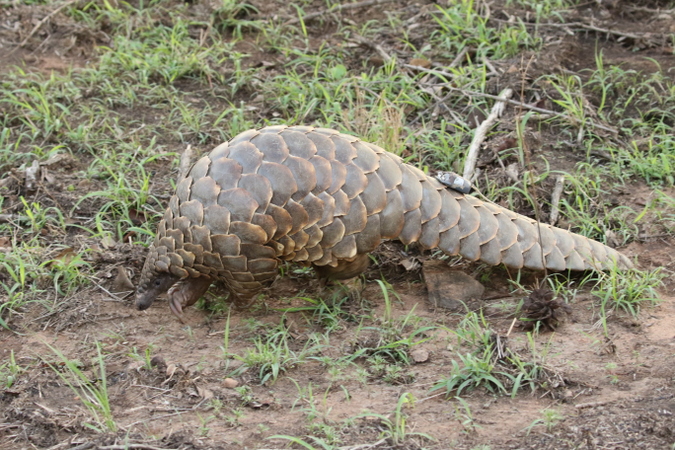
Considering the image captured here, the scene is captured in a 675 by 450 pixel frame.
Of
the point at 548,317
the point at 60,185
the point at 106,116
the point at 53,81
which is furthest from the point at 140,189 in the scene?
the point at 548,317

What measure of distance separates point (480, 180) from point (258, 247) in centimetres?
197

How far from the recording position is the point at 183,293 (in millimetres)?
4371

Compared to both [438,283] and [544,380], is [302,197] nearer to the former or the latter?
[438,283]

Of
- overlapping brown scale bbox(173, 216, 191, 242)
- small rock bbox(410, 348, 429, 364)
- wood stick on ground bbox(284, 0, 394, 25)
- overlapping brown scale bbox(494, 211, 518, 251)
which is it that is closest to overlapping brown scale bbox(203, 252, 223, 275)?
overlapping brown scale bbox(173, 216, 191, 242)

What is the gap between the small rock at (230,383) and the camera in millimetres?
3775

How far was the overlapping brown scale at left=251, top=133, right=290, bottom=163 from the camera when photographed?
4.07 m

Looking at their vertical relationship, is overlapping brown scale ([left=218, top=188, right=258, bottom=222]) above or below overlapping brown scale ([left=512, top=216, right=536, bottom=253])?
above

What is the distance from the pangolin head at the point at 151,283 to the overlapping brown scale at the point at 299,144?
96 centimetres

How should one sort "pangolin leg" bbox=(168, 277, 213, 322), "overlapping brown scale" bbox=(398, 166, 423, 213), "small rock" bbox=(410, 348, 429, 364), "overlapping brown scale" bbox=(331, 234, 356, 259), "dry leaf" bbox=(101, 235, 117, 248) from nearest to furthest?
"small rock" bbox=(410, 348, 429, 364), "overlapping brown scale" bbox=(331, 234, 356, 259), "overlapping brown scale" bbox=(398, 166, 423, 213), "pangolin leg" bbox=(168, 277, 213, 322), "dry leaf" bbox=(101, 235, 117, 248)

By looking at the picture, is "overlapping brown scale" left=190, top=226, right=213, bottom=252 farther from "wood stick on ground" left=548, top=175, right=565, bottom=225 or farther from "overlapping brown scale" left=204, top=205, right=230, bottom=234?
"wood stick on ground" left=548, top=175, right=565, bottom=225

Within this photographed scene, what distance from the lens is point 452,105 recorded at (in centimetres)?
609

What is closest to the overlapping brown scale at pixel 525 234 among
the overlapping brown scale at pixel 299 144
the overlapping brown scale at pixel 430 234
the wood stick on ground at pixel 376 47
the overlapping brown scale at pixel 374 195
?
the overlapping brown scale at pixel 430 234

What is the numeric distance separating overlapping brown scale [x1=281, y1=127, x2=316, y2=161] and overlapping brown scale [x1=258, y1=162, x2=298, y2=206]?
126mm

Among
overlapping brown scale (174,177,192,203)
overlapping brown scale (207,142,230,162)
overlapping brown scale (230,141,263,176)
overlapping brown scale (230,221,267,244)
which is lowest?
overlapping brown scale (230,221,267,244)
